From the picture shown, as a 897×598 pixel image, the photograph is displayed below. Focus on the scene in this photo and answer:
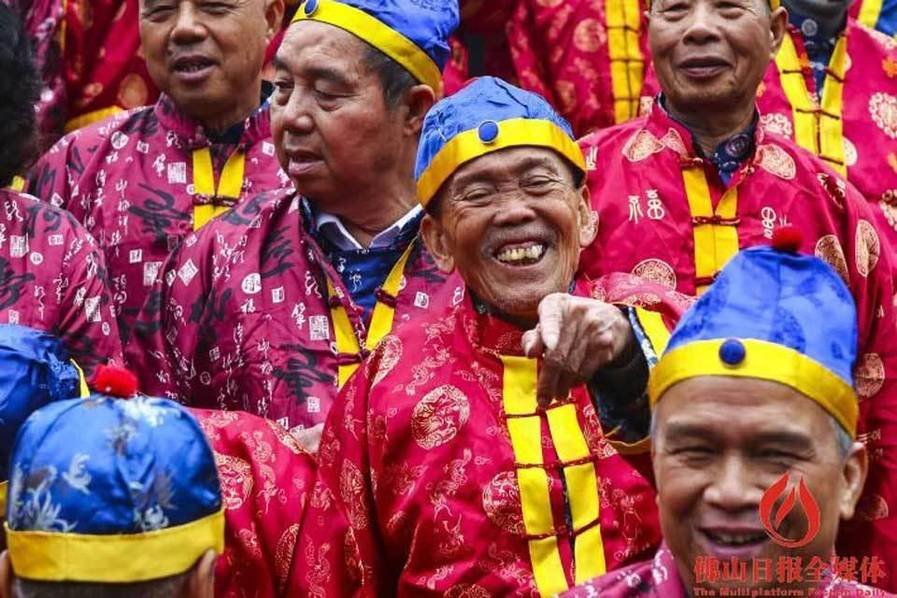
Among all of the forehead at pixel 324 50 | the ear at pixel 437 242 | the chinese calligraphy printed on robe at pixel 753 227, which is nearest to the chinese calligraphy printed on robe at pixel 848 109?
the chinese calligraphy printed on robe at pixel 753 227

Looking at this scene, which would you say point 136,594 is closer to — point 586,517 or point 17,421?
point 17,421

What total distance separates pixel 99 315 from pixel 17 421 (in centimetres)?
123

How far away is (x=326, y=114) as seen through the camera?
567cm

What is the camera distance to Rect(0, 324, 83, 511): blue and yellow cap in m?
4.22

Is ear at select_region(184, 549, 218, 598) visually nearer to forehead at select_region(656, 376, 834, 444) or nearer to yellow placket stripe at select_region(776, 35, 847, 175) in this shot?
forehead at select_region(656, 376, 834, 444)

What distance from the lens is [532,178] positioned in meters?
4.93

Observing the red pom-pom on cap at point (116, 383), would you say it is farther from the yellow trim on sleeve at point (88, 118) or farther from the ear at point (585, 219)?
the yellow trim on sleeve at point (88, 118)

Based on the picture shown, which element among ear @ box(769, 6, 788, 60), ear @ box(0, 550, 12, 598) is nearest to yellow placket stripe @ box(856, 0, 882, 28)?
ear @ box(769, 6, 788, 60)

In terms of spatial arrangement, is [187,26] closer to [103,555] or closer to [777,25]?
[777,25]

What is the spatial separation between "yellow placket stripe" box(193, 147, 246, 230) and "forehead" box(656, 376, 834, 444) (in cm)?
255

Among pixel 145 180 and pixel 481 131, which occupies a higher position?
pixel 481 131

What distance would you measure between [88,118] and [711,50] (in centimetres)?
217

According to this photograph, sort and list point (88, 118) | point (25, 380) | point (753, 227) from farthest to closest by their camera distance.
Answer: point (88, 118)
point (753, 227)
point (25, 380)

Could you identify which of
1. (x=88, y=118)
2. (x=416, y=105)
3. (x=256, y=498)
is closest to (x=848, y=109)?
(x=416, y=105)
